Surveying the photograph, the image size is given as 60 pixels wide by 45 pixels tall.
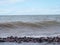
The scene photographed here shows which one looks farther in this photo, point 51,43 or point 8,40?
point 8,40

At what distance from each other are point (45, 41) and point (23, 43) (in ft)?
2.87

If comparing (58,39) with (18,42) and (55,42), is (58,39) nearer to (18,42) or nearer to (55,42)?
(55,42)

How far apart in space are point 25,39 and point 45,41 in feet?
2.65

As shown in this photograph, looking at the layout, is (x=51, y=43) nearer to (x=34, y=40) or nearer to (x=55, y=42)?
(x=55, y=42)

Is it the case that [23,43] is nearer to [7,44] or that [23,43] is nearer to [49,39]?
[7,44]

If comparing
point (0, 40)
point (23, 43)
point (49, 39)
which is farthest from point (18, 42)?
point (49, 39)

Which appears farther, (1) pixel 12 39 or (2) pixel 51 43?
(1) pixel 12 39

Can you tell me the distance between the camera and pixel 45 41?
679 cm

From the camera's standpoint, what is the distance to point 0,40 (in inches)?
274

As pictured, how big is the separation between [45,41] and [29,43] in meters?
0.67

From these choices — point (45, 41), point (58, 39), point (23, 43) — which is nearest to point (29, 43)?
point (23, 43)

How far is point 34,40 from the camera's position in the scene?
6836 mm

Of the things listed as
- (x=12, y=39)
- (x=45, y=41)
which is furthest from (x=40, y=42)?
(x=12, y=39)

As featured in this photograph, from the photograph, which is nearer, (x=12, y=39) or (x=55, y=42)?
(x=55, y=42)
